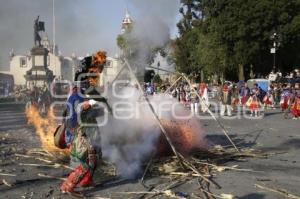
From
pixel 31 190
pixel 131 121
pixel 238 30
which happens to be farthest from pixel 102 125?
pixel 238 30

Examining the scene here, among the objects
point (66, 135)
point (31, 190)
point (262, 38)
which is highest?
point (262, 38)

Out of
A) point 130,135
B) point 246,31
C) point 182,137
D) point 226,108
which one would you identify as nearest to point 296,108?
point 226,108

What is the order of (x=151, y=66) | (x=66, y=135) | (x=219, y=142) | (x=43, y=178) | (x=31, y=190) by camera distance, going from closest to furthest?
(x=31, y=190), (x=43, y=178), (x=66, y=135), (x=151, y=66), (x=219, y=142)

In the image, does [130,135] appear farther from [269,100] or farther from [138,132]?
[269,100]

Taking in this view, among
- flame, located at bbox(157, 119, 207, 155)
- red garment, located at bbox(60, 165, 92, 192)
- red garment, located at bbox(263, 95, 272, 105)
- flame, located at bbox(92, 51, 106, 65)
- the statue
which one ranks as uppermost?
the statue

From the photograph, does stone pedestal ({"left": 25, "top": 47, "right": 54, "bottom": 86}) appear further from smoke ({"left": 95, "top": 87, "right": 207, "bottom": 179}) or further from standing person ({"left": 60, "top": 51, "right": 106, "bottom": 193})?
standing person ({"left": 60, "top": 51, "right": 106, "bottom": 193})

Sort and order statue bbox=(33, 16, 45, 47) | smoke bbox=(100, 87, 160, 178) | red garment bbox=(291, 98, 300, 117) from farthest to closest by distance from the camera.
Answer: statue bbox=(33, 16, 45, 47) < red garment bbox=(291, 98, 300, 117) < smoke bbox=(100, 87, 160, 178)

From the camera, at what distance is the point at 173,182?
8789mm

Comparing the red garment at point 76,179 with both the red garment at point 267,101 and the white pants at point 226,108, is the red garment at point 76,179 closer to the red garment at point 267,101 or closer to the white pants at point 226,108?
the white pants at point 226,108

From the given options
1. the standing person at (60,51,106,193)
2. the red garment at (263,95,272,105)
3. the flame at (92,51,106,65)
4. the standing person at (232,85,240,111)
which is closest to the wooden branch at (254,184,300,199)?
the standing person at (60,51,106,193)

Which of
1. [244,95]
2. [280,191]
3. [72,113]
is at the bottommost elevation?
[280,191]

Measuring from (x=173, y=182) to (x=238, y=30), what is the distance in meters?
41.8

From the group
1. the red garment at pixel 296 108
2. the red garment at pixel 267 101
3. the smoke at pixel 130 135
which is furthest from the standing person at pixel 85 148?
the red garment at pixel 267 101

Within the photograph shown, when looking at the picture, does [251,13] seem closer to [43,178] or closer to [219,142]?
[219,142]
